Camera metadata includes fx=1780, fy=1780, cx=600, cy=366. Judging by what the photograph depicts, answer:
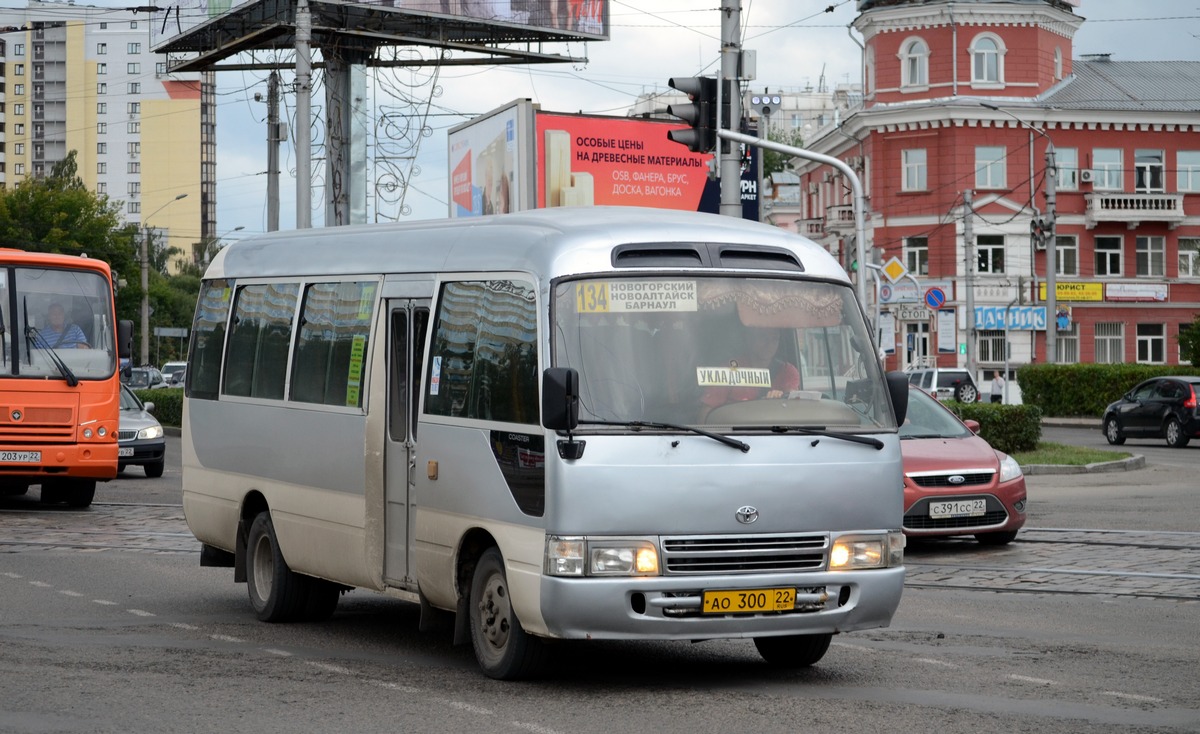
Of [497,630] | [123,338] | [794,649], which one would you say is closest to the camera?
[497,630]

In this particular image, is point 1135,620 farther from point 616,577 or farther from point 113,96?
point 113,96

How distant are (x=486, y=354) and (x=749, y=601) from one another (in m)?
1.91

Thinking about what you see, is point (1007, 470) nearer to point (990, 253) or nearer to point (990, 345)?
point (990, 345)

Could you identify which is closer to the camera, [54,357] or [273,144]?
[54,357]

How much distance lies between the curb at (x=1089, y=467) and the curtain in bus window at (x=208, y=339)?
1576 centimetres

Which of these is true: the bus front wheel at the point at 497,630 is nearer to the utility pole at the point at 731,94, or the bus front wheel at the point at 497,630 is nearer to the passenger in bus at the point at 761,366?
the passenger in bus at the point at 761,366

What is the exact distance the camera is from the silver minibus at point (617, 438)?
8336 millimetres

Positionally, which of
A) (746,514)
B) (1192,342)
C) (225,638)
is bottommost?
(225,638)

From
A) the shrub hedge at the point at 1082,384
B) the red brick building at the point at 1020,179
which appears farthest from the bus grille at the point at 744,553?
the red brick building at the point at 1020,179

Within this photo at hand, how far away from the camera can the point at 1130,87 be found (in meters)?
73.1

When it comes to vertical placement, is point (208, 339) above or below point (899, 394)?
above

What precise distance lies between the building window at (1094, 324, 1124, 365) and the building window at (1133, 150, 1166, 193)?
5.84 meters

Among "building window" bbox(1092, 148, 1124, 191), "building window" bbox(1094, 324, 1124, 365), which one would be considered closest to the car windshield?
"building window" bbox(1094, 324, 1124, 365)

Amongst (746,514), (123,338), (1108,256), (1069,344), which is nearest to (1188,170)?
(1108,256)
